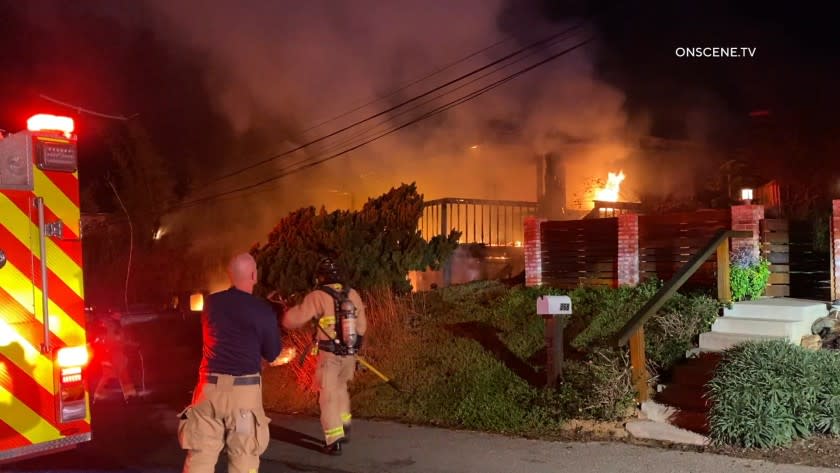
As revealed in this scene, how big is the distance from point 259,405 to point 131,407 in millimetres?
4964

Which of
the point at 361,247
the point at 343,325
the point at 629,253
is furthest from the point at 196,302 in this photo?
the point at 343,325

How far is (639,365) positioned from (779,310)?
1996 mm

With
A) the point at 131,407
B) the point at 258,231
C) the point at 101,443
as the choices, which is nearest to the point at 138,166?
the point at 258,231

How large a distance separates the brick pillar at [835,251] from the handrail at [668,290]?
871 mm

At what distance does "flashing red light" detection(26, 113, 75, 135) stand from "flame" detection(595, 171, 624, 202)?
45.9ft

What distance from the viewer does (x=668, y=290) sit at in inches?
267

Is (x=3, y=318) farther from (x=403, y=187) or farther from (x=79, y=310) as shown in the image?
(x=403, y=187)

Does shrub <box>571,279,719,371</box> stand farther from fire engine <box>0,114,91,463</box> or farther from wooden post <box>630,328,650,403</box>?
fire engine <box>0,114,91,463</box>

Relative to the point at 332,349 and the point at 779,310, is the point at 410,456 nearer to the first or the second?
the point at 332,349

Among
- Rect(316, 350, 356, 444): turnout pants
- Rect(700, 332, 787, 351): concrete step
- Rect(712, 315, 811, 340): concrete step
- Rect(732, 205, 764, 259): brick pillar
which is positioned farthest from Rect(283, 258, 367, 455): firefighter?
Rect(732, 205, 764, 259): brick pillar

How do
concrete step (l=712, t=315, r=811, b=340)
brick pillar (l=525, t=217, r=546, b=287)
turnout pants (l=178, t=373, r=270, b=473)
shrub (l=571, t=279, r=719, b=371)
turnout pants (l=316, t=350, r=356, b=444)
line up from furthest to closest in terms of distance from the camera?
brick pillar (l=525, t=217, r=546, b=287) → shrub (l=571, t=279, r=719, b=371) → concrete step (l=712, t=315, r=811, b=340) → turnout pants (l=316, t=350, r=356, b=444) → turnout pants (l=178, t=373, r=270, b=473)

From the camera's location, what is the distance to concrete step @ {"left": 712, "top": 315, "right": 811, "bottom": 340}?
6871mm

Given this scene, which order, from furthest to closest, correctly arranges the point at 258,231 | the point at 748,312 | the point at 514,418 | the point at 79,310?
1. the point at 258,231
2. the point at 748,312
3. the point at 514,418
4. the point at 79,310

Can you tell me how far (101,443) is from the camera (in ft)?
21.3
